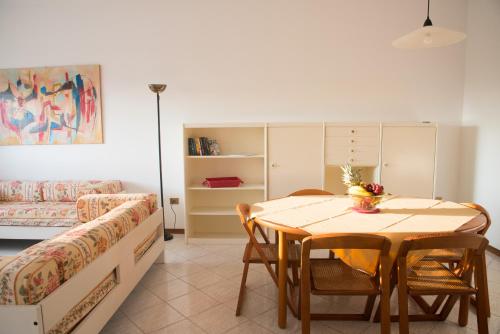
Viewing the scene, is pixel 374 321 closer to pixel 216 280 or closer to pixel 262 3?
pixel 216 280

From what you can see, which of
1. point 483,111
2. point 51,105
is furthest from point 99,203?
point 483,111

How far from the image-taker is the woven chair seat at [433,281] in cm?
175

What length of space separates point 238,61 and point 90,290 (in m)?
2.96

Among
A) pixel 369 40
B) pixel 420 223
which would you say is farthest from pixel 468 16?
pixel 420 223

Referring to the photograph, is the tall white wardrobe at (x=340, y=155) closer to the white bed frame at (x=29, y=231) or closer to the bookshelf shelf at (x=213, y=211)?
the bookshelf shelf at (x=213, y=211)

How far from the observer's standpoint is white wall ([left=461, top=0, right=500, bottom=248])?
10.7 feet

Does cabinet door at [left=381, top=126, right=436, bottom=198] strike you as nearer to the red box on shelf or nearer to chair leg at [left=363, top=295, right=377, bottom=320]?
the red box on shelf

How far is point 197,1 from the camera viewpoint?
385 cm

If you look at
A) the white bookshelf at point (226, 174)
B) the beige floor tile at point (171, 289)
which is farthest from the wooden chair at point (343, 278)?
the white bookshelf at point (226, 174)

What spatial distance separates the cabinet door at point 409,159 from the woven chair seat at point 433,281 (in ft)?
5.36

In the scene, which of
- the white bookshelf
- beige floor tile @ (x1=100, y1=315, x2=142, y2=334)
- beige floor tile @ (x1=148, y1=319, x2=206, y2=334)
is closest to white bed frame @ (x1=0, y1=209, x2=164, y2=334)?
beige floor tile @ (x1=100, y1=315, x2=142, y2=334)

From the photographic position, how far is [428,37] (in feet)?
6.89

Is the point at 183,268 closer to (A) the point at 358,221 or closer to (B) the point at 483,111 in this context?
(A) the point at 358,221

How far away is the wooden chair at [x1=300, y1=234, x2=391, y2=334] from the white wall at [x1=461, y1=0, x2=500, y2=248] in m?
2.25
